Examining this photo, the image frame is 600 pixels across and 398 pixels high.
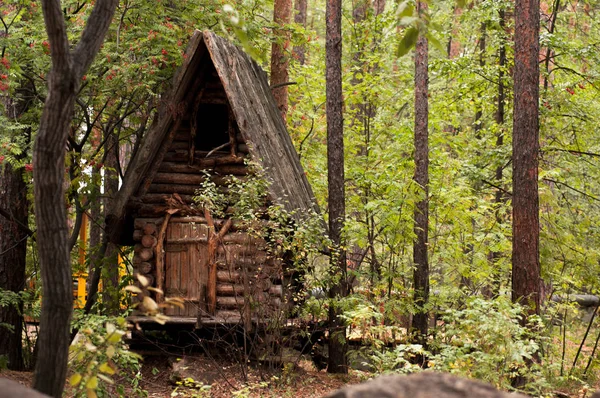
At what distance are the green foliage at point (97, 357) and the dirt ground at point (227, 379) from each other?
874 mm

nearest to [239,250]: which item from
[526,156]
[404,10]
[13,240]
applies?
[13,240]

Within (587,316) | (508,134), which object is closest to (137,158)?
(508,134)

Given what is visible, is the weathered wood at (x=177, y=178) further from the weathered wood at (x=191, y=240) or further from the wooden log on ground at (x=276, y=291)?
the wooden log on ground at (x=276, y=291)

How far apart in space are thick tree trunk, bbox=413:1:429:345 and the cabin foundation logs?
10.9 feet

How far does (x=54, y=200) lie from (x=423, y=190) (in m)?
10.4

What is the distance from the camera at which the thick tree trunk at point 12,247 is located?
1343cm

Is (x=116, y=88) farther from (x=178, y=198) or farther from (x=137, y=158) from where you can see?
(x=178, y=198)

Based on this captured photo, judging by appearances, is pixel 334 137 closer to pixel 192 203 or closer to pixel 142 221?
pixel 192 203

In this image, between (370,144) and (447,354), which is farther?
(370,144)

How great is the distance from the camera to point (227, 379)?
11609 millimetres

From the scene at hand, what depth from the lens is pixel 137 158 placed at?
13078mm

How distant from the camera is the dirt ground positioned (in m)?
11.1

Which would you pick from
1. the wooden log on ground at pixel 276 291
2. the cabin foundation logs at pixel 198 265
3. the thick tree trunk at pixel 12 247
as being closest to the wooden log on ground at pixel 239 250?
the cabin foundation logs at pixel 198 265

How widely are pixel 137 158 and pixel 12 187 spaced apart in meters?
2.61
